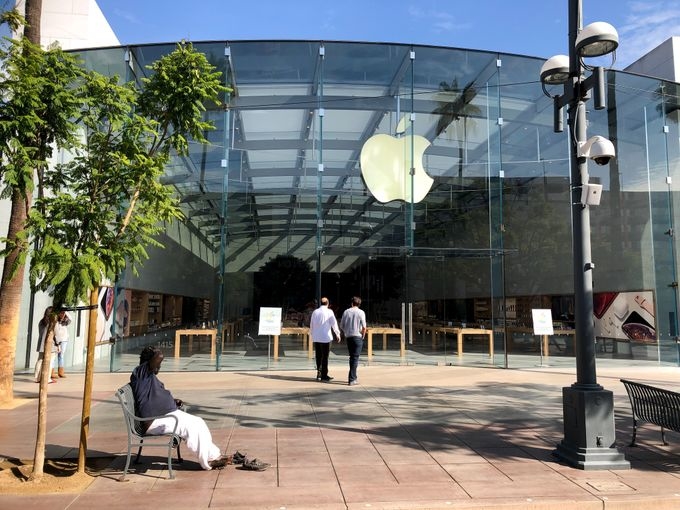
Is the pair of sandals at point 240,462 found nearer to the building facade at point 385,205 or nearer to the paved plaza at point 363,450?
the paved plaza at point 363,450

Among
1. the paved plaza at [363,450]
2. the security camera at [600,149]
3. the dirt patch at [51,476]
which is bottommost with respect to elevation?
the dirt patch at [51,476]

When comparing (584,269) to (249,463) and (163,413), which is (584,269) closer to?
(249,463)

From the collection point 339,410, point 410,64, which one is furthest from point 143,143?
point 410,64

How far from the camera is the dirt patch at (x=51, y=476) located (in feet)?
16.1

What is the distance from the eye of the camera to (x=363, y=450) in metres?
6.25

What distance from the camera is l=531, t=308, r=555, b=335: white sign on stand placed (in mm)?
14836

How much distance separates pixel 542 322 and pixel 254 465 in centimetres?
1158

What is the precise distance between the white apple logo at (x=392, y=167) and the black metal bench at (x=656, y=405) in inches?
355

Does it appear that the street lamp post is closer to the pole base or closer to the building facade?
the pole base

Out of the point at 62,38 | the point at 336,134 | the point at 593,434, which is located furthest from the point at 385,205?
the point at 62,38

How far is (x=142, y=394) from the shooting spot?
5492 mm

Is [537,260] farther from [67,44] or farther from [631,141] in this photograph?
[67,44]

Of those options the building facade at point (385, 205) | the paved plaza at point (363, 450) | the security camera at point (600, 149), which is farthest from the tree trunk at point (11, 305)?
the security camera at point (600, 149)

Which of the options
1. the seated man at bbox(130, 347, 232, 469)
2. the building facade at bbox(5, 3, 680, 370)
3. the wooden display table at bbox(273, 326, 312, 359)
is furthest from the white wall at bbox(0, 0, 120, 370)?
the seated man at bbox(130, 347, 232, 469)
